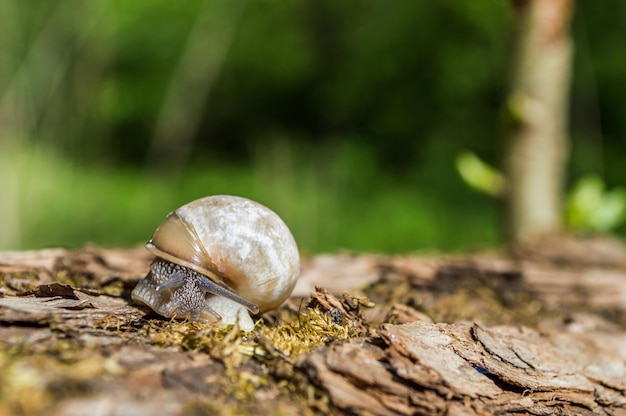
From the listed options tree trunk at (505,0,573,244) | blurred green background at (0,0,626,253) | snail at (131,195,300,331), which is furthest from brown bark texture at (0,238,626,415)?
blurred green background at (0,0,626,253)

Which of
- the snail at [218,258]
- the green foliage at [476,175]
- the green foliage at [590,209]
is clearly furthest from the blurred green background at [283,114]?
the snail at [218,258]

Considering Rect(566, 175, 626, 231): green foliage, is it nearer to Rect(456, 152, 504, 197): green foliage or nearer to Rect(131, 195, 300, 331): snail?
Rect(456, 152, 504, 197): green foliage

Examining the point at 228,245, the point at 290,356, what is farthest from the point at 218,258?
the point at 290,356

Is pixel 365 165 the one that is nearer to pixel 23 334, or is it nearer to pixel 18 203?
pixel 18 203

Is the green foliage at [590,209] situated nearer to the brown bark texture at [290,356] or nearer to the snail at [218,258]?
the brown bark texture at [290,356]

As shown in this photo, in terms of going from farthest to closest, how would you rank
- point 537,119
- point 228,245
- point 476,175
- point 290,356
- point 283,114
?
point 283,114 → point 476,175 → point 537,119 → point 228,245 → point 290,356

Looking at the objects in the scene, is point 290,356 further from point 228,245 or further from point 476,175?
point 476,175
